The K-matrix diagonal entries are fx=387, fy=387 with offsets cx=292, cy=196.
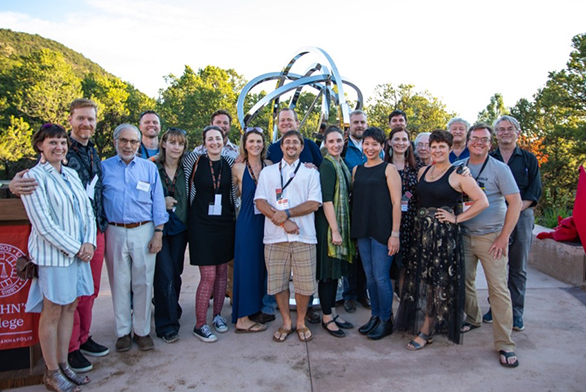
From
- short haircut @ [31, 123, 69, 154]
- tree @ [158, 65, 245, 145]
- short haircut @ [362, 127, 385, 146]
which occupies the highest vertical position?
tree @ [158, 65, 245, 145]

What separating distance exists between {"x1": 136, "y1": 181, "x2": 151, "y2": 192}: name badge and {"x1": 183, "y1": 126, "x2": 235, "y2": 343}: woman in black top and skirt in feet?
1.44

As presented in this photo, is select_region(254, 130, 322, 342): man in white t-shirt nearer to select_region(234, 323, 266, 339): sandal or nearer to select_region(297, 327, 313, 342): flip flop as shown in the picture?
select_region(297, 327, 313, 342): flip flop

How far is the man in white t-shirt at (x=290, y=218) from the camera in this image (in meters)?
3.50

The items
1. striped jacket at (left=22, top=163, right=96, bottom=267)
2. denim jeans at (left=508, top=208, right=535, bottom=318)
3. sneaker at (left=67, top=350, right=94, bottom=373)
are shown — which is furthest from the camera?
denim jeans at (left=508, top=208, right=535, bottom=318)

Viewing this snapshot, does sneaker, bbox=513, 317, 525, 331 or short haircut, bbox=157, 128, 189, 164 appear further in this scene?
sneaker, bbox=513, 317, 525, 331

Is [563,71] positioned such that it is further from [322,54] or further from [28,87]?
[28,87]

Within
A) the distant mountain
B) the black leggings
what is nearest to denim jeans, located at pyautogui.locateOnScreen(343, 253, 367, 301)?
the black leggings

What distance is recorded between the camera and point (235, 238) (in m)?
3.78

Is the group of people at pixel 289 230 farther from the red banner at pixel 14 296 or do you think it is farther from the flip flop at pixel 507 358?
the red banner at pixel 14 296

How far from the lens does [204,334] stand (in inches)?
144

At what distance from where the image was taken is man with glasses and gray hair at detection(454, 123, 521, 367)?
321 cm


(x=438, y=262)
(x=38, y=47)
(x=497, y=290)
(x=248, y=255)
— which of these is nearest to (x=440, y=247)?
(x=438, y=262)

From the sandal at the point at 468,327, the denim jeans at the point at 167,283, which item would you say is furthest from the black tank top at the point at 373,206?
the denim jeans at the point at 167,283

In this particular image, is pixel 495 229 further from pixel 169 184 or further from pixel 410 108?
pixel 410 108
